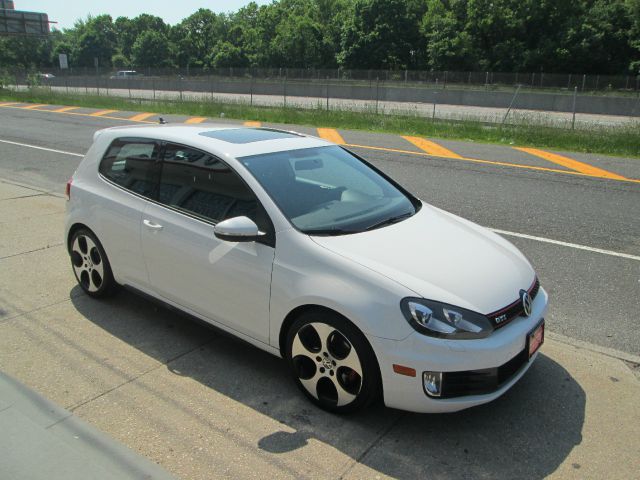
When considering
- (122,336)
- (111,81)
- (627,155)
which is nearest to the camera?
(122,336)

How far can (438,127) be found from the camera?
61.3ft

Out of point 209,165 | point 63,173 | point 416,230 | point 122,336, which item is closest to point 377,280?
point 416,230

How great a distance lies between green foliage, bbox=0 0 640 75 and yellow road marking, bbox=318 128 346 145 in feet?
129

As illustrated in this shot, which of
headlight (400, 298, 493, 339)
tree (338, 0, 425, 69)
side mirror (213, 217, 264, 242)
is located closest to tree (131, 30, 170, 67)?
tree (338, 0, 425, 69)

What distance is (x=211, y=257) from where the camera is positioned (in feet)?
12.1

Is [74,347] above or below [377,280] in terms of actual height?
below

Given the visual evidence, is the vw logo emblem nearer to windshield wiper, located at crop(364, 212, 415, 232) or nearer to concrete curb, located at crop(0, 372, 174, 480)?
windshield wiper, located at crop(364, 212, 415, 232)

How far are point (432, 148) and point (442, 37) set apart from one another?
57454mm

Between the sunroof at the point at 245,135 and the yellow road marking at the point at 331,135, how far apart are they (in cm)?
995

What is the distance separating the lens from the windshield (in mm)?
3605

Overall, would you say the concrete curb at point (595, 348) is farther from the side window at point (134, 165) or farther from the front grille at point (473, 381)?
the side window at point (134, 165)

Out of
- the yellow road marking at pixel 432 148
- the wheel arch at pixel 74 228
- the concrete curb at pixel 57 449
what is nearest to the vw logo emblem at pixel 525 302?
the concrete curb at pixel 57 449

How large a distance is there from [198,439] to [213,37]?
393ft

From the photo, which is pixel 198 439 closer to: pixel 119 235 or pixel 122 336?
pixel 122 336
